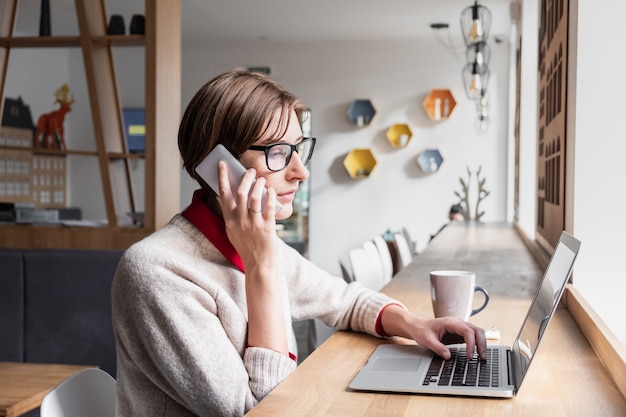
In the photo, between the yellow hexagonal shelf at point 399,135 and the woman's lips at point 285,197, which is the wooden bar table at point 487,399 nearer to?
the woman's lips at point 285,197

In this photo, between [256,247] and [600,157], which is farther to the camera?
[600,157]

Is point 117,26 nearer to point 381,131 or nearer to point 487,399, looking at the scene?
point 487,399

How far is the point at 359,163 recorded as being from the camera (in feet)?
30.0

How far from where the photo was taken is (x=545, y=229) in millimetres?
3014

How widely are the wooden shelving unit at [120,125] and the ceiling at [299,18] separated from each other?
3.35m

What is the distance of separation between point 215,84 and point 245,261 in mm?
310

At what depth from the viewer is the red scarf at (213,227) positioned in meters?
1.39

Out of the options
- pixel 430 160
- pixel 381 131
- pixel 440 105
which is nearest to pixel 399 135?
pixel 381 131

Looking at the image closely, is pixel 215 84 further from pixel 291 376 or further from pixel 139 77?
pixel 139 77

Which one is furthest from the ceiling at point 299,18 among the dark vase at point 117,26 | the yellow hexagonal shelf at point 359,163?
the dark vase at point 117,26

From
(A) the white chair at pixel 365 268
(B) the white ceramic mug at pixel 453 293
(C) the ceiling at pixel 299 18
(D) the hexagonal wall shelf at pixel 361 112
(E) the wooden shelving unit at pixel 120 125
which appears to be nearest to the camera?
(B) the white ceramic mug at pixel 453 293

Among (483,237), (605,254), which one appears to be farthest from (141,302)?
(483,237)

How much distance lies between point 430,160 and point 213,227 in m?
7.63

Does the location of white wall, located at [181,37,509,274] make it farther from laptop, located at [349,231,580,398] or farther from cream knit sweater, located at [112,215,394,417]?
cream knit sweater, located at [112,215,394,417]
